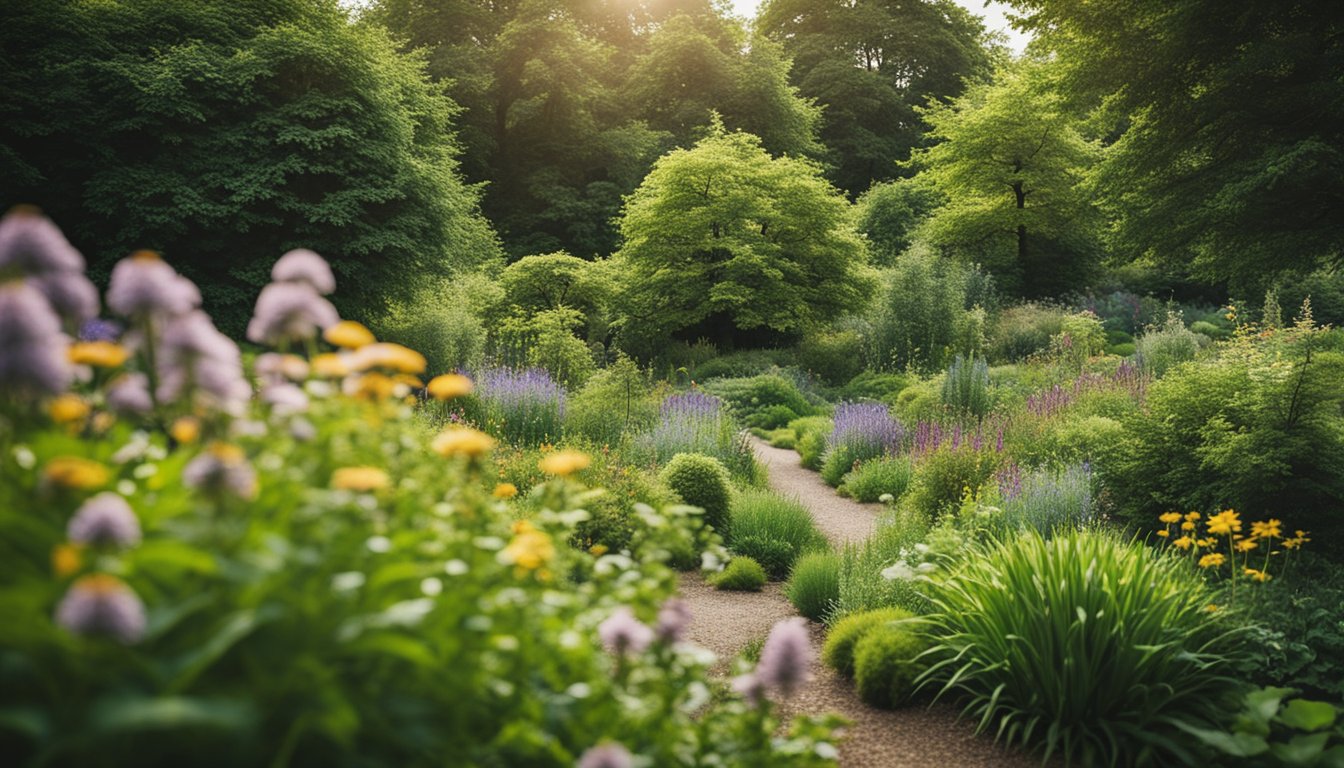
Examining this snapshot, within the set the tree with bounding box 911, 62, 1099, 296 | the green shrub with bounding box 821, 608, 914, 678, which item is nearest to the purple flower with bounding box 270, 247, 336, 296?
the green shrub with bounding box 821, 608, 914, 678

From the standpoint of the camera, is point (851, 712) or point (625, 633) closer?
point (625, 633)

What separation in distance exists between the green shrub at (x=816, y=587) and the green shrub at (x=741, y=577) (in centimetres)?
50

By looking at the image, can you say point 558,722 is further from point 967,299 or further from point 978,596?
point 967,299

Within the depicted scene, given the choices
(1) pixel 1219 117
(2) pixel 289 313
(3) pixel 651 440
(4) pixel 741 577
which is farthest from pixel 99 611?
(1) pixel 1219 117

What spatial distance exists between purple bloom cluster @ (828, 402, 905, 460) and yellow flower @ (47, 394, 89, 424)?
8.11 m

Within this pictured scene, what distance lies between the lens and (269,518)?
152 cm

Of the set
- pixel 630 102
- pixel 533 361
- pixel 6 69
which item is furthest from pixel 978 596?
pixel 630 102

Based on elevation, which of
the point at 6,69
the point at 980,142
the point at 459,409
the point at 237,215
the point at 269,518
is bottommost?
the point at 459,409

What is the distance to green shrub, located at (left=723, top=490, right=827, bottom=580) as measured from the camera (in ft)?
20.8

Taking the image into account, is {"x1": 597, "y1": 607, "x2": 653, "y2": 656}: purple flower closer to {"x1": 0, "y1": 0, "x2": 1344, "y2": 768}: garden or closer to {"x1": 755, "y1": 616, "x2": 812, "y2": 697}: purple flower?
{"x1": 0, "y1": 0, "x2": 1344, "y2": 768}: garden

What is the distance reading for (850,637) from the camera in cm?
439

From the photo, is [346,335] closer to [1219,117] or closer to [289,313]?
[289,313]

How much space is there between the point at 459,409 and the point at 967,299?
12.7m

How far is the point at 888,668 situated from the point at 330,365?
3.25 metres
